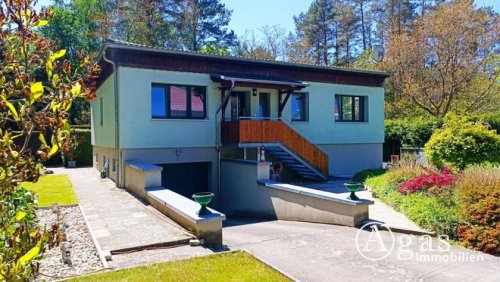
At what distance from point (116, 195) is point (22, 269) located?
1184cm

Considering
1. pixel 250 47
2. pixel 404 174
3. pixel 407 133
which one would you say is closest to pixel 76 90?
pixel 404 174

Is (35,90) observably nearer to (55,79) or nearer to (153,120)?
(55,79)

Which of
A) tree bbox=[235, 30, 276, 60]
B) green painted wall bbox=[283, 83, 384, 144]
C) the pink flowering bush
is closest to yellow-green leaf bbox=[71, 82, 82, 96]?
the pink flowering bush

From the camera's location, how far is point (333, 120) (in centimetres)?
1986

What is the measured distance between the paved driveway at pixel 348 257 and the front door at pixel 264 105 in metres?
9.14

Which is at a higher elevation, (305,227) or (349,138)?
(349,138)

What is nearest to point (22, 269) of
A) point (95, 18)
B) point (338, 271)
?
point (338, 271)

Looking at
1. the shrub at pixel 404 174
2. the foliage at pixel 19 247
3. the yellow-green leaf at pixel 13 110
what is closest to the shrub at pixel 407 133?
the shrub at pixel 404 174

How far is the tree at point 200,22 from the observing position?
37219 millimetres

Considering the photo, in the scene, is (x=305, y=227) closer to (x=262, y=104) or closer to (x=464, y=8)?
(x=262, y=104)

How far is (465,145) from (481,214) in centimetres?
627

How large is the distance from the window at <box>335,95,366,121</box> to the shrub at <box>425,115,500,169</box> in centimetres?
667

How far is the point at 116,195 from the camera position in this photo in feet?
43.3

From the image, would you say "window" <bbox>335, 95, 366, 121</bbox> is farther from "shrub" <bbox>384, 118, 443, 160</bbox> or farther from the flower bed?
the flower bed
